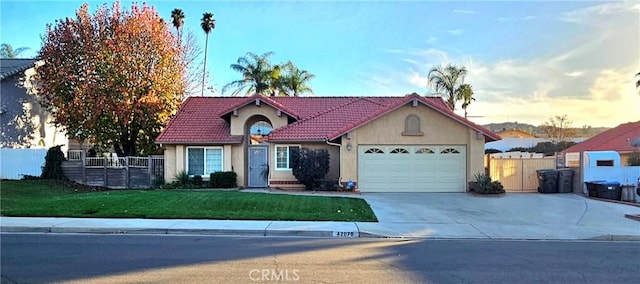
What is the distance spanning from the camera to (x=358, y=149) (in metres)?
21.4

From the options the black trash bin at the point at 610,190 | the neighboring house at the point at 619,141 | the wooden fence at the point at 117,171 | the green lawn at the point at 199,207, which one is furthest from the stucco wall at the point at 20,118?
the neighboring house at the point at 619,141

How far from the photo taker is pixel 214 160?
75.9 ft

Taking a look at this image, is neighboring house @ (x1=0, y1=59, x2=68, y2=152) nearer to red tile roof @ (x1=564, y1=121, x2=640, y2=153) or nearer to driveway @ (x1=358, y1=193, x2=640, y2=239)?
driveway @ (x1=358, y1=193, x2=640, y2=239)

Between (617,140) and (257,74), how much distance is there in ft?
95.1

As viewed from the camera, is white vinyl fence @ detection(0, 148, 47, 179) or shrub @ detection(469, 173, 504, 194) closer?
shrub @ detection(469, 173, 504, 194)

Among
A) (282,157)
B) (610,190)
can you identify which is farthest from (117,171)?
(610,190)

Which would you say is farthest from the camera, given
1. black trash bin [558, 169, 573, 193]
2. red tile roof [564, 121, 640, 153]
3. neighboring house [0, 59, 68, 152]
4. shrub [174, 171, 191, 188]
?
red tile roof [564, 121, 640, 153]

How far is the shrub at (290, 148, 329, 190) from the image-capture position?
2086cm

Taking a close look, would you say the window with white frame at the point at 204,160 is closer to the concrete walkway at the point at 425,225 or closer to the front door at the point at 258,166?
the front door at the point at 258,166

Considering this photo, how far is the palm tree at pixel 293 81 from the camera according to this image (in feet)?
134

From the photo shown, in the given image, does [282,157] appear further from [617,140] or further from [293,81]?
[617,140]

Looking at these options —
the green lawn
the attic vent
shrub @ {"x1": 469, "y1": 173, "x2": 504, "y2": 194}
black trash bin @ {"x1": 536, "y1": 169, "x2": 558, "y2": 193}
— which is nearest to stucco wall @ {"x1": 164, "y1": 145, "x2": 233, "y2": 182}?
the green lawn
